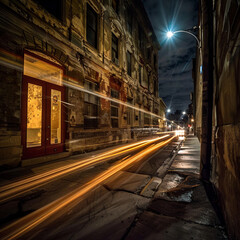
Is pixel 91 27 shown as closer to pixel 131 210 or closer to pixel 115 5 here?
pixel 115 5

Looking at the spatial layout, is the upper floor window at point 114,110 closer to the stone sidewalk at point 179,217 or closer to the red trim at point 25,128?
the red trim at point 25,128

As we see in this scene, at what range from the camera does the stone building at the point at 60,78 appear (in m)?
4.72

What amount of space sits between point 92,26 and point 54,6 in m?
3.12

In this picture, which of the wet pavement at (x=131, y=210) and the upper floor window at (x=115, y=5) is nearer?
the wet pavement at (x=131, y=210)

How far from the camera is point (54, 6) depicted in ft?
21.8

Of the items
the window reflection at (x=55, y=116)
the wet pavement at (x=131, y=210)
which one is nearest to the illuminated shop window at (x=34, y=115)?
the window reflection at (x=55, y=116)

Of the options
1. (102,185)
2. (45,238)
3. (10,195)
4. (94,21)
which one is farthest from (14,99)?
(94,21)

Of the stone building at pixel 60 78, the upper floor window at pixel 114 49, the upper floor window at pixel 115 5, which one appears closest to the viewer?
the stone building at pixel 60 78

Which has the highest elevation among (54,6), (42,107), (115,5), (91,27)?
(115,5)

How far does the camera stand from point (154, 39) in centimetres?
2311

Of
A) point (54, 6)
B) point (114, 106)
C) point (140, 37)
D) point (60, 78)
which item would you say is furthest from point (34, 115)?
point (140, 37)

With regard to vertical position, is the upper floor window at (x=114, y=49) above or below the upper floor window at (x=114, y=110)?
above

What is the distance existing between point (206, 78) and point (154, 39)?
2395cm

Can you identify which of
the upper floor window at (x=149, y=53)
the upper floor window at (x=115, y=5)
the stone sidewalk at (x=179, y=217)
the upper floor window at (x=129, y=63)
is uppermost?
the upper floor window at (x=149, y=53)
